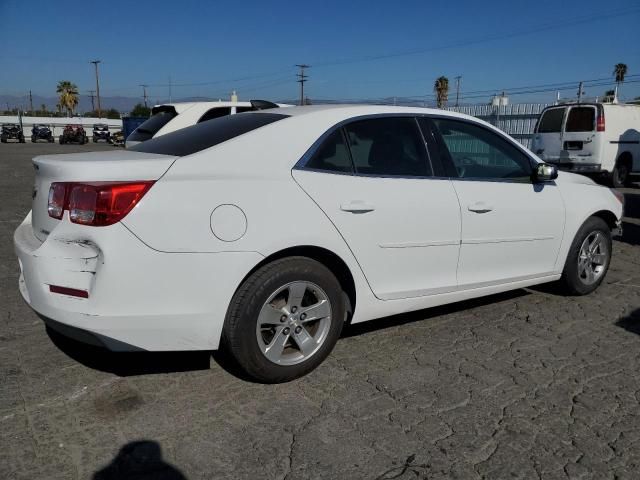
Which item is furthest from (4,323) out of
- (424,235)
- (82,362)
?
(424,235)

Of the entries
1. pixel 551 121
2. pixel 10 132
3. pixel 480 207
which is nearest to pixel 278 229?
pixel 480 207

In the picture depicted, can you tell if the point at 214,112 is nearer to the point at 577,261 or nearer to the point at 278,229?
the point at 577,261

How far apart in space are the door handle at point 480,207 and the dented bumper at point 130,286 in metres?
1.71

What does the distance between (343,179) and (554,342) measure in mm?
2009

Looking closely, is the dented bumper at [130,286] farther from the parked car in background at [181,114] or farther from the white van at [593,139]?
the white van at [593,139]

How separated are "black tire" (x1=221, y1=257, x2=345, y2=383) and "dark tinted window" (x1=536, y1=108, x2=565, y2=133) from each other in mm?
12236

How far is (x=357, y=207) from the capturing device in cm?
328

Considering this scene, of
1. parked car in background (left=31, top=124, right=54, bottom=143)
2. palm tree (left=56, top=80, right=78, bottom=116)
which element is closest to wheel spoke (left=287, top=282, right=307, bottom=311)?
parked car in background (left=31, top=124, right=54, bottom=143)

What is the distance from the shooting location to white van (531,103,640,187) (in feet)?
42.8

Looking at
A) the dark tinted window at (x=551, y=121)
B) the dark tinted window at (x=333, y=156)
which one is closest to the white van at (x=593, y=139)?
the dark tinted window at (x=551, y=121)

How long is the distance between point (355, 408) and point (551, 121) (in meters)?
12.8

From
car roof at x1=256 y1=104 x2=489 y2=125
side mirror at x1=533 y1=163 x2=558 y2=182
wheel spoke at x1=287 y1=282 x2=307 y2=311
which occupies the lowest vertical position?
wheel spoke at x1=287 y1=282 x2=307 y2=311

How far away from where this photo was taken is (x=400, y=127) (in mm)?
3770

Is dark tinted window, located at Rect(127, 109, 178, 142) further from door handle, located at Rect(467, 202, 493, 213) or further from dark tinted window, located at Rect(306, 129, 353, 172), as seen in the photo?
door handle, located at Rect(467, 202, 493, 213)
